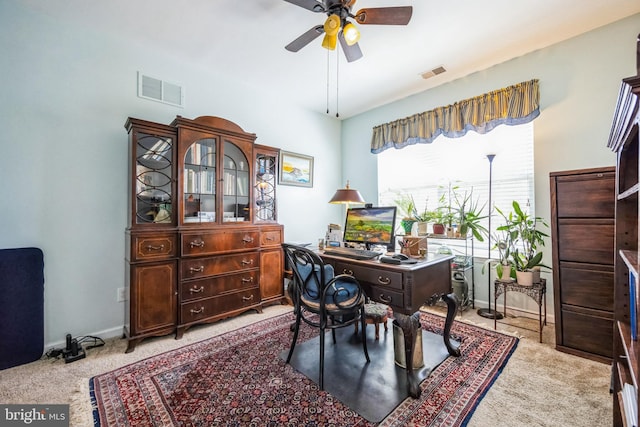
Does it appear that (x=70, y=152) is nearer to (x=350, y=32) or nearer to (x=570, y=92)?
(x=350, y=32)

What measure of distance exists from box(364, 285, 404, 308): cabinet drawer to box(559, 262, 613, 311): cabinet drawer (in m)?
1.50

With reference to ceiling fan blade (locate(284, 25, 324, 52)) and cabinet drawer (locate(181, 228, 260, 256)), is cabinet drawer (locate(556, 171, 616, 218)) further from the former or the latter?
cabinet drawer (locate(181, 228, 260, 256))

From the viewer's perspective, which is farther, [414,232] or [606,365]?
[414,232]

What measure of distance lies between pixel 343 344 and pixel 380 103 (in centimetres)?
331

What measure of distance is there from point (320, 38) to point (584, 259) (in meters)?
2.86

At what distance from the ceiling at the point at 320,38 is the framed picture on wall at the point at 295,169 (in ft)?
3.24

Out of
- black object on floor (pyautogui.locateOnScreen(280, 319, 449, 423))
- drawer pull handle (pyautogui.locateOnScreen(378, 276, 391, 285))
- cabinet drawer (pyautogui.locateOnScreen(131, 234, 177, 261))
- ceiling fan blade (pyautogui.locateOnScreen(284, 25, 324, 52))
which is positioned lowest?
black object on floor (pyautogui.locateOnScreen(280, 319, 449, 423))

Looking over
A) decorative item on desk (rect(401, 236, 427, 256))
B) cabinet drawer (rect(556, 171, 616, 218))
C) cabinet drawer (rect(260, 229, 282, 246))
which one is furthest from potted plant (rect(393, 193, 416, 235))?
cabinet drawer (rect(260, 229, 282, 246))

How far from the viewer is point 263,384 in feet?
5.58

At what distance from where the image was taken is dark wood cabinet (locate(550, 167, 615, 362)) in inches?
75.2

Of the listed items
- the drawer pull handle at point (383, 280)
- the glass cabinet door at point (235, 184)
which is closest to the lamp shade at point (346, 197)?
the drawer pull handle at point (383, 280)

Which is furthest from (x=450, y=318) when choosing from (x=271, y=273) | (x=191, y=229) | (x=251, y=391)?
(x=191, y=229)

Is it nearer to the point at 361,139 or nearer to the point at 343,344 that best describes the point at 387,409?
the point at 343,344

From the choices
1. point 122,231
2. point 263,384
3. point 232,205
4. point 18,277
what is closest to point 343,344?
point 263,384
